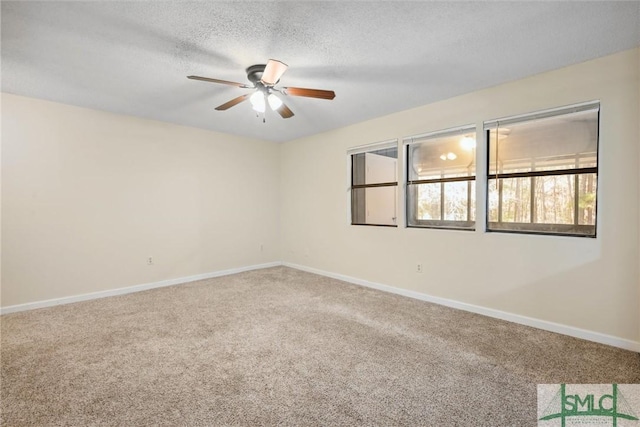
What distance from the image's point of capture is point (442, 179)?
12.3 ft

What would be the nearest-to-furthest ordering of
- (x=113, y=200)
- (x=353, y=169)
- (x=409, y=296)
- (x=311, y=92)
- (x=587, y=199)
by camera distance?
(x=311, y=92) < (x=587, y=199) < (x=409, y=296) < (x=113, y=200) < (x=353, y=169)

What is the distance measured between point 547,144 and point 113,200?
17.5ft

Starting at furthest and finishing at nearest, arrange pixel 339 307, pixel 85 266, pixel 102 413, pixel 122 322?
pixel 85 266 < pixel 339 307 < pixel 122 322 < pixel 102 413

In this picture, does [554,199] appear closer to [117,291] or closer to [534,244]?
[534,244]

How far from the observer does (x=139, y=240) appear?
4273 mm

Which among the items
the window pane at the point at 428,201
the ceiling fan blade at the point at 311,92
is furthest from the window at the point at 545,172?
the ceiling fan blade at the point at 311,92

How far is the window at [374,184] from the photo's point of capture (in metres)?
4.29

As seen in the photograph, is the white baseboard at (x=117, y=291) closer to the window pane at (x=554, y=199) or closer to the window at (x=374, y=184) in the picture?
the window at (x=374, y=184)

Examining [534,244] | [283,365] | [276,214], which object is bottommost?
[283,365]

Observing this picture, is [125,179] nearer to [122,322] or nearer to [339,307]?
[122,322]

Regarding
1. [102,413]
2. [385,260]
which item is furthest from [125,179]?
[385,260]

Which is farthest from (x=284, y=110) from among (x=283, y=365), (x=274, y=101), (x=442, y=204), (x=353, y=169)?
(x=283, y=365)

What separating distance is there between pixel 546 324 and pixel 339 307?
208 cm

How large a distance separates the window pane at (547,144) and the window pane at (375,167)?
1319 millimetres
